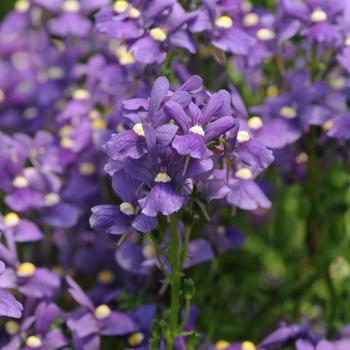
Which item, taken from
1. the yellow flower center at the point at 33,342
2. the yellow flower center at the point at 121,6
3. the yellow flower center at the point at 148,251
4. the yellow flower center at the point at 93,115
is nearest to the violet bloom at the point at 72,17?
the yellow flower center at the point at 93,115

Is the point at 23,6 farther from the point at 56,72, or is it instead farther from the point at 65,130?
the point at 65,130

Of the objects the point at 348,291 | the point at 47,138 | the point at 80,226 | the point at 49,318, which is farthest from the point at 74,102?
the point at 348,291

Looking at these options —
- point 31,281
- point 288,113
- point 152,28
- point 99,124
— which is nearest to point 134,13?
point 152,28

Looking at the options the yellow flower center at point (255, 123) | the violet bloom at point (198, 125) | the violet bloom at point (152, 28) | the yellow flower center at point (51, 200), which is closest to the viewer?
the violet bloom at point (198, 125)

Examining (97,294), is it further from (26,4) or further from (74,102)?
(26,4)

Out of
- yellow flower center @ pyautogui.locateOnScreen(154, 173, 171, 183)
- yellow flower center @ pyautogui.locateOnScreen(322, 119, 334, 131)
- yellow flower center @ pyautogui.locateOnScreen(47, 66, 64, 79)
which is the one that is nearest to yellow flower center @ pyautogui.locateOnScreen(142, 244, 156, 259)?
yellow flower center @ pyautogui.locateOnScreen(154, 173, 171, 183)

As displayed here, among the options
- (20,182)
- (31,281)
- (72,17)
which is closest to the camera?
(31,281)

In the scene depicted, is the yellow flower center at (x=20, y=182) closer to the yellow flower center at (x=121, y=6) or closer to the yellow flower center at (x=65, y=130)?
the yellow flower center at (x=65, y=130)
